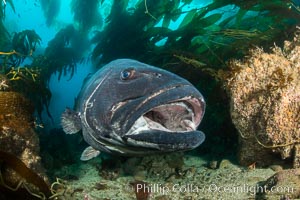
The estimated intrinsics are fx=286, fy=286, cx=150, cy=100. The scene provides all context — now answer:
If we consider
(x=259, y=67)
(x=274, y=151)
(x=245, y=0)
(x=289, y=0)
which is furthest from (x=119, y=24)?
(x=274, y=151)

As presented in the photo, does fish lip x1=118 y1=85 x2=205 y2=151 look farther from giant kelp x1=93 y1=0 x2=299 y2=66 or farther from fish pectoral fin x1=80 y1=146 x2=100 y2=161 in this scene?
giant kelp x1=93 y1=0 x2=299 y2=66

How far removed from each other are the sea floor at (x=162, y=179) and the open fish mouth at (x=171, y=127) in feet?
4.39

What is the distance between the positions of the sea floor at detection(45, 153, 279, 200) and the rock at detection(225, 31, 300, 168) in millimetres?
350

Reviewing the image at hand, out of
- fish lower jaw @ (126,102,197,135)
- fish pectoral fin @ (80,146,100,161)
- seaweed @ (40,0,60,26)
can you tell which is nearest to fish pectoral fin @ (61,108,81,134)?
fish pectoral fin @ (80,146,100,161)

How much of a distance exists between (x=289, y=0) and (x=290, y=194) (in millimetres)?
4209

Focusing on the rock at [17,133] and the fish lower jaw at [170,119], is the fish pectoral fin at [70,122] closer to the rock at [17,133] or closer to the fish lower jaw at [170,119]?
the rock at [17,133]

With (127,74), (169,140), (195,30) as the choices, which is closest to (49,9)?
(195,30)

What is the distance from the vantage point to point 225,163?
Result: 5.04 m

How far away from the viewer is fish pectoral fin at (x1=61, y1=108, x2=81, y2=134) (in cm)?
359

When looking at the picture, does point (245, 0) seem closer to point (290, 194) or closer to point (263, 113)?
point (263, 113)

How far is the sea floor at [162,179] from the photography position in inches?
160

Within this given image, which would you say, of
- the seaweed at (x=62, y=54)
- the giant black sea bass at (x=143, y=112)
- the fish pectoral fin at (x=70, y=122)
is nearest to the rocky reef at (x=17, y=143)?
the fish pectoral fin at (x=70, y=122)

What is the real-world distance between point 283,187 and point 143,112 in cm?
216

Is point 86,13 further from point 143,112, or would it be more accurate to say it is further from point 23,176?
point 143,112
